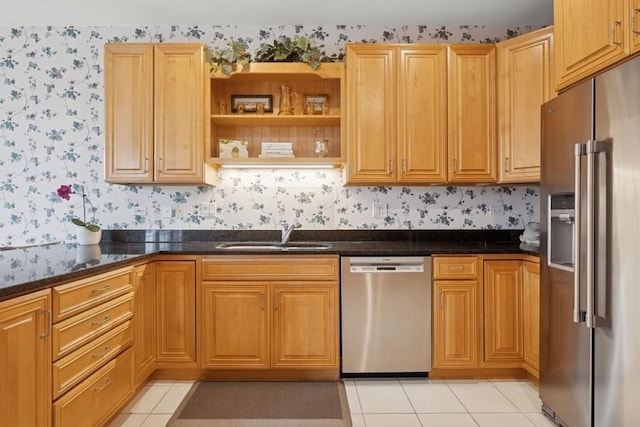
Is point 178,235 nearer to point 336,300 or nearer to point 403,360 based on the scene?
point 336,300

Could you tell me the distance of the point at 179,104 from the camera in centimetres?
280

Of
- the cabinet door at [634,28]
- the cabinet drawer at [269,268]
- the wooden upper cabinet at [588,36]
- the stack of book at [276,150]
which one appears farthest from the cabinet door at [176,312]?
the cabinet door at [634,28]

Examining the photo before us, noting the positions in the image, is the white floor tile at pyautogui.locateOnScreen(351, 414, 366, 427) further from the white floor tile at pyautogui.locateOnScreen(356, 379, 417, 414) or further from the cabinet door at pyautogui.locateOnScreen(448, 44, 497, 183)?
the cabinet door at pyautogui.locateOnScreen(448, 44, 497, 183)

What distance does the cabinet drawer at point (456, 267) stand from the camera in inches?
101

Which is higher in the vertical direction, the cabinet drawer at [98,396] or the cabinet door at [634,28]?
the cabinet door at [634,28]

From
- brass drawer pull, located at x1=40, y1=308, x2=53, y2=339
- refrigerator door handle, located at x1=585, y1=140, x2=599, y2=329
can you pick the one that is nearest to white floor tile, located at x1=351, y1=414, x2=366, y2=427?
refrigerator door handle, located at x1=585, y1=140, x2=599, y2=329

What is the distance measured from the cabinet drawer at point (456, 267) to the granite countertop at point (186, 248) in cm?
5

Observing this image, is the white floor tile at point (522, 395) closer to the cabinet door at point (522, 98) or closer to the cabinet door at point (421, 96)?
the cabinet door at point (522, 98)

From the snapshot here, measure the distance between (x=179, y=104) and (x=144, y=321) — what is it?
4.89 ft

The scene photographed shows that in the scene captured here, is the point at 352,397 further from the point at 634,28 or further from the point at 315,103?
the point at 634,28

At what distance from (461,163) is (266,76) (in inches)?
62.2

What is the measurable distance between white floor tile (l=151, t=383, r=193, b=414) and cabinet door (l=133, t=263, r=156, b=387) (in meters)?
0.17

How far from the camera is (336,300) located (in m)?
2.54

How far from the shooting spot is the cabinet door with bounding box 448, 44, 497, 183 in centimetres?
281
